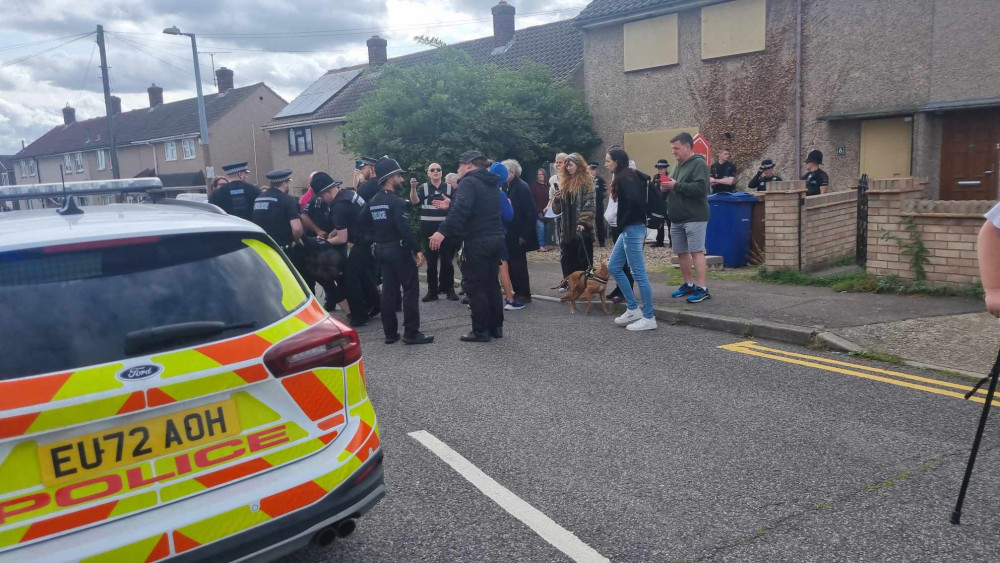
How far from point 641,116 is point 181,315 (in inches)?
783

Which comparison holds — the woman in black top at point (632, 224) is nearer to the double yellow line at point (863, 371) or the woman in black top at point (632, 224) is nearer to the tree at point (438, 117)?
the double yellow line at point (863, 371)

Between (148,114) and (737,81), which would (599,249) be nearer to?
(737,81)

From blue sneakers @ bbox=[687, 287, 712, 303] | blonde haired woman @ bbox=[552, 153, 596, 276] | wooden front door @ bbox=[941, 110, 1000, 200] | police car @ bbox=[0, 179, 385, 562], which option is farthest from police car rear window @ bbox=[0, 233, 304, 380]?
wooden front door @ bbox=[941, 110, 1000, 200]

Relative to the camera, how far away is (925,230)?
8.67m

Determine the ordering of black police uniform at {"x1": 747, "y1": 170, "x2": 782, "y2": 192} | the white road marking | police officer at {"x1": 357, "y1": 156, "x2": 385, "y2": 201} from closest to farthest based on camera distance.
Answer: the white road marking
police officer at {"x1": 357, "y1": 156, "x2": 385, "y2": 201}
black police uniform at {"x1": 747, "y1": 170, "x2": 782, "y2": 192}

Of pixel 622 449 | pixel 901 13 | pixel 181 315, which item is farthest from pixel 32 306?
pixel 901 13

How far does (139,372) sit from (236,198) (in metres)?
7.53

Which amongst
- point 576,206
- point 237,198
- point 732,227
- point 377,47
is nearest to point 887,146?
point 732,227

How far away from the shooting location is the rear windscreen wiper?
2.56 meters

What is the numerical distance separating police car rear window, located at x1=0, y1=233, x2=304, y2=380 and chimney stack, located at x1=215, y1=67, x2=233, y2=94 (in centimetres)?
5241

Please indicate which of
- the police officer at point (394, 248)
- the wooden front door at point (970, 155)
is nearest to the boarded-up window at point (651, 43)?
the wooden front door at point (970, 155)

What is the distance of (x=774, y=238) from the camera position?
33.5 ft

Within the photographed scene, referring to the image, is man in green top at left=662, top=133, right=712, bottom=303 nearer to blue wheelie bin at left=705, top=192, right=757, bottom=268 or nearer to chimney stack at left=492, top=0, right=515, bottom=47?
blue wheelie bin at left=705, top=192, right=757, bottom=268

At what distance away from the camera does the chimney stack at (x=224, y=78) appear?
166 ft
